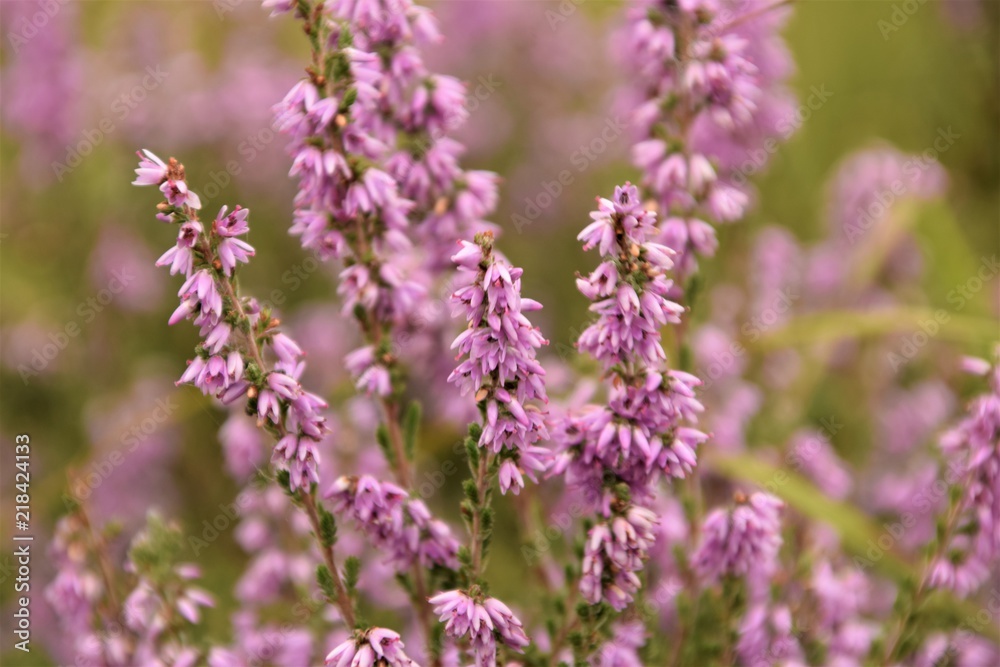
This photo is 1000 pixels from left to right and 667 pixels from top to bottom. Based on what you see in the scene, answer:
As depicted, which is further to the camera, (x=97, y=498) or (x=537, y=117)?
(x=537, y=117)

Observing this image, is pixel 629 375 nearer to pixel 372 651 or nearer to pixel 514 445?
pixel 514 445

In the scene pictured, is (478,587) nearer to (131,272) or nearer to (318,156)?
(318,156)

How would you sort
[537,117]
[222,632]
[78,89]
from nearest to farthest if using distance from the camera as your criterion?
1. [222,632]
2. [78,89]
3. [537,117]

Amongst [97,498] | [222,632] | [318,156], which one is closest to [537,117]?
[97,498]

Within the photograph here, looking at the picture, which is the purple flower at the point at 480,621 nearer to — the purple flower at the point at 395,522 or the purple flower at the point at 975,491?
the purple flower at the point at 395,522

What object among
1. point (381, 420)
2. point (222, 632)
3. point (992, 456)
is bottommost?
point (222, 632)
